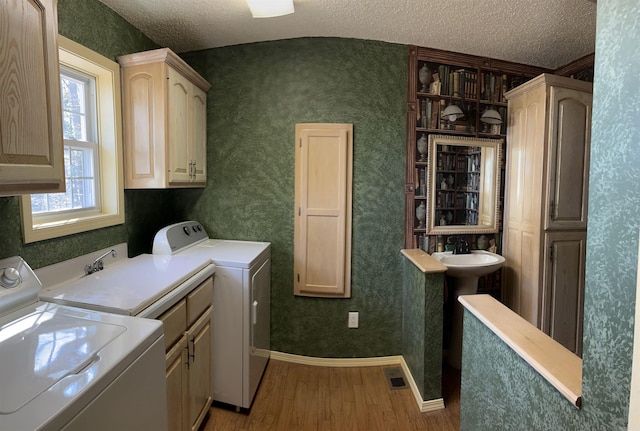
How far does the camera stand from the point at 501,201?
2.69m

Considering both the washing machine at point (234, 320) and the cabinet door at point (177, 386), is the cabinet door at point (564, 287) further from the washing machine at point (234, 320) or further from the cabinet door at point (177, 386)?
the cabinet door at point (177, 386)

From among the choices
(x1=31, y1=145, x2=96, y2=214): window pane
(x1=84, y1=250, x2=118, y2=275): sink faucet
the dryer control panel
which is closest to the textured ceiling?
(x1=31, y1=145, x2=96, y2=214): window pane

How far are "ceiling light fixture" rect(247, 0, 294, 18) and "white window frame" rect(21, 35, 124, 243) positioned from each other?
891mm

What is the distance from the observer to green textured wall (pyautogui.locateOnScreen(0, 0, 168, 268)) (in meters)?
1.39

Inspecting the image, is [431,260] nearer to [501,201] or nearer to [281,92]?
[501,201]

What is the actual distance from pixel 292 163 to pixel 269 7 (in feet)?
3.36

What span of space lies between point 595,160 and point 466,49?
6.84ft

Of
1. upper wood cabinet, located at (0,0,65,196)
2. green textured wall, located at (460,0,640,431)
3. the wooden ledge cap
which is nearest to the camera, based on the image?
green textured wall, located at (460,0,640,431)

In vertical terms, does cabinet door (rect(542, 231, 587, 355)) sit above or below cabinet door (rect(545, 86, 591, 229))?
below

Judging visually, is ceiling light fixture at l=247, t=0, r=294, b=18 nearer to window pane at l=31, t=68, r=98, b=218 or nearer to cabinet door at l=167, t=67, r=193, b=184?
cabinet door at l=167, t=67, r=193, b=184

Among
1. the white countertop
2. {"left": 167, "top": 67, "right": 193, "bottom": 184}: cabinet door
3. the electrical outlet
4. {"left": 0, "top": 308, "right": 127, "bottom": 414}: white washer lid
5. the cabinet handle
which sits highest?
{"left": 167, "top": 67, "right": 193, "bottom": 184}: cabinet door

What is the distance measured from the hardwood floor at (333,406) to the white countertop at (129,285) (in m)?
0.96

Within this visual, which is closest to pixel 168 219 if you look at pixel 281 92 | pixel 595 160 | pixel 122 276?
pixel 122 276

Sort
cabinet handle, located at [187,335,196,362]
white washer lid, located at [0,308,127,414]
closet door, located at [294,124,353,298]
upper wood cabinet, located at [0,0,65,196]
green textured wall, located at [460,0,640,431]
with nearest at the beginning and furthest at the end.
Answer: green textured wall, located at [460,0,640,431]
white washer lid, located at [0,308,127,414]
upper wood cabinet, located at [0,0,65,196]
cabinet handle, located at [187,335,196,362]
closet door, located at [294,124,353,298]
